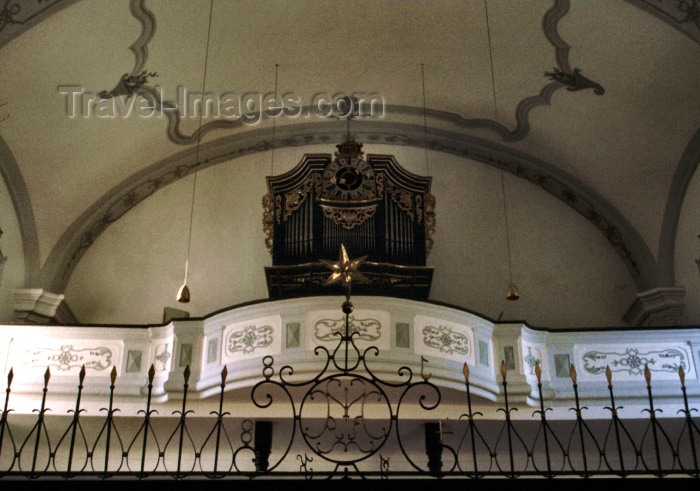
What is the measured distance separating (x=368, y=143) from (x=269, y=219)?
8.95ft

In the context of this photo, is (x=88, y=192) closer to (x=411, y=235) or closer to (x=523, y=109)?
(x=411, y=235)

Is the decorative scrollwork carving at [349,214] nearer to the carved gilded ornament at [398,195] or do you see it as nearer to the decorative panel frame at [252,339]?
the carved gilded ornament at [398,195]

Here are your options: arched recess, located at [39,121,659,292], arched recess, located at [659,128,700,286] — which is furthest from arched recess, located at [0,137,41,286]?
arched recess, located at [659,128,700,286]

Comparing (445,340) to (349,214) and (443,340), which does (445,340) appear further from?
(349,214)

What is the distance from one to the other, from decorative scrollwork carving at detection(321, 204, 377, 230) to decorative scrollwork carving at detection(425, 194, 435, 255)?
0.75 metres

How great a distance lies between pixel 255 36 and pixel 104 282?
429 cm

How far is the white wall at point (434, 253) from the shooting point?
39.4 feet

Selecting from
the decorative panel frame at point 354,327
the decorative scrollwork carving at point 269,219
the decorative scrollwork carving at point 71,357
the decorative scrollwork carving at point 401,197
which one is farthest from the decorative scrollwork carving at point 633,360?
the decorative scrollwork carving at point 71,357

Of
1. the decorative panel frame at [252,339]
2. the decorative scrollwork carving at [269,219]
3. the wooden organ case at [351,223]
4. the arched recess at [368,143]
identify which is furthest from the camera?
the arched recess at [368,143]

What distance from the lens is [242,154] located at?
12.8 meters

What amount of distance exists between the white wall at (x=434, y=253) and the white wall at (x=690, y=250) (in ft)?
2.85

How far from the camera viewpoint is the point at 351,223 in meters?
10.5

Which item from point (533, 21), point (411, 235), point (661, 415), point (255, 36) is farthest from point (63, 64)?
point (661, 415)

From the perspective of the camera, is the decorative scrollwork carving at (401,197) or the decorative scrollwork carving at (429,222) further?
the decorative scrollwork carving at (401,197)
